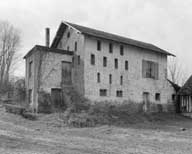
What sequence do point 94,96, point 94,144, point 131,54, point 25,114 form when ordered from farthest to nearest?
1. point 131,54
2. point 94,96
3. point 25,114
4. point 94,144

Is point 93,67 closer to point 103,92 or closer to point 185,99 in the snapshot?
point 103,92

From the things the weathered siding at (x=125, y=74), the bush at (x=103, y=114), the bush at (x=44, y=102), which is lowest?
the bush at (x=103, y=114)

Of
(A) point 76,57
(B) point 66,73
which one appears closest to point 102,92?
(B) point 66,73

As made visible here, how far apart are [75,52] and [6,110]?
9333 mm

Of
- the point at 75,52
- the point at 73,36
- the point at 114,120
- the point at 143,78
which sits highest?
the point at 73,36

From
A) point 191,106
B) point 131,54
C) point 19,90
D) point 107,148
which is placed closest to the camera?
point 107,148

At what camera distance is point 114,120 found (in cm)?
2284

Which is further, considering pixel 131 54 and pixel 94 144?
pixel 131 54

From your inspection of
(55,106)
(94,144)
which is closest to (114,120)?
(55,106)

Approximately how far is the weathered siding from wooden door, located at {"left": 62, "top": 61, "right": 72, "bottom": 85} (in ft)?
6.91

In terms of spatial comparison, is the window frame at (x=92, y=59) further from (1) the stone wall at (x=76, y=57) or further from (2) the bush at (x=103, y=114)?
(2) the bush at (x=103, y=114)

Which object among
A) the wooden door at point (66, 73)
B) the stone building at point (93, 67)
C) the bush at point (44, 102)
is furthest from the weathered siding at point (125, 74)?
the bush at point (44, 102)

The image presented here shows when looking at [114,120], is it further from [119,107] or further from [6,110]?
[6,110]

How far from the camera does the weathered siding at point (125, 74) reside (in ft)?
83.1
